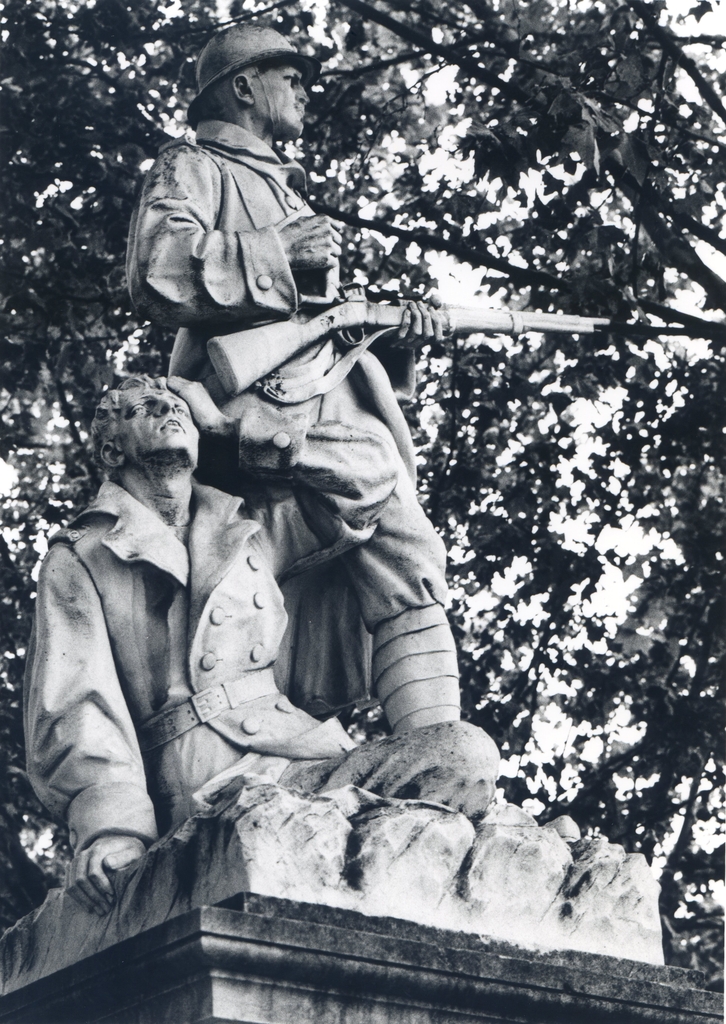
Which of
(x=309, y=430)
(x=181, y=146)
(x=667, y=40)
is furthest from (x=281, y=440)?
(x=667, y=40)

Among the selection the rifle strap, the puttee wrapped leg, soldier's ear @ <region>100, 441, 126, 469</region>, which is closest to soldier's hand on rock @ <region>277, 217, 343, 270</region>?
the rifle strap

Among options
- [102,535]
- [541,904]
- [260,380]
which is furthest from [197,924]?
[260,380]

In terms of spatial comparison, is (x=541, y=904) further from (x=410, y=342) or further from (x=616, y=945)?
(x=410, y=342)

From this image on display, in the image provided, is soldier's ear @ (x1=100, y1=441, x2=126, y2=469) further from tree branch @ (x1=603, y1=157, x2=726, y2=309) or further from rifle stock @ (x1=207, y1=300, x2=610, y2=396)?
tree branch @ (x1=603, y1=157, x2=726, y2=309)

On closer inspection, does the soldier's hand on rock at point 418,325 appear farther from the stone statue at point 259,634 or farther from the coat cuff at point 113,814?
the coat cuff at point 113,814

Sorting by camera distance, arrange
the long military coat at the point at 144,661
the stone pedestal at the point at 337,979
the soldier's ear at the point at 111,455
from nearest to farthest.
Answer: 1. the stone pedestal at the point at 337,979
2. the long military coat at the point at 144,661
3. the soldier's ear at the point at 111,455

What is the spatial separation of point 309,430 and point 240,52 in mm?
1255

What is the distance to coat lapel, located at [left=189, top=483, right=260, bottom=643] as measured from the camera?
4715 millimetres

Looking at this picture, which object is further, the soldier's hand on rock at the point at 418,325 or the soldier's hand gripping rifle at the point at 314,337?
the soldier's hand on rock at the point at 418,325

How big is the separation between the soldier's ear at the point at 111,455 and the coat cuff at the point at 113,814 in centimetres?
88

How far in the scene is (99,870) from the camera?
4312mm

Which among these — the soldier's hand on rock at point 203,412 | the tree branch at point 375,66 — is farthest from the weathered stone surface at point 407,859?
the tree branch at point 375,66

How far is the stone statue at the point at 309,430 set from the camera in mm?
4980

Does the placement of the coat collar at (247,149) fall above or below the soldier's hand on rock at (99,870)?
above
